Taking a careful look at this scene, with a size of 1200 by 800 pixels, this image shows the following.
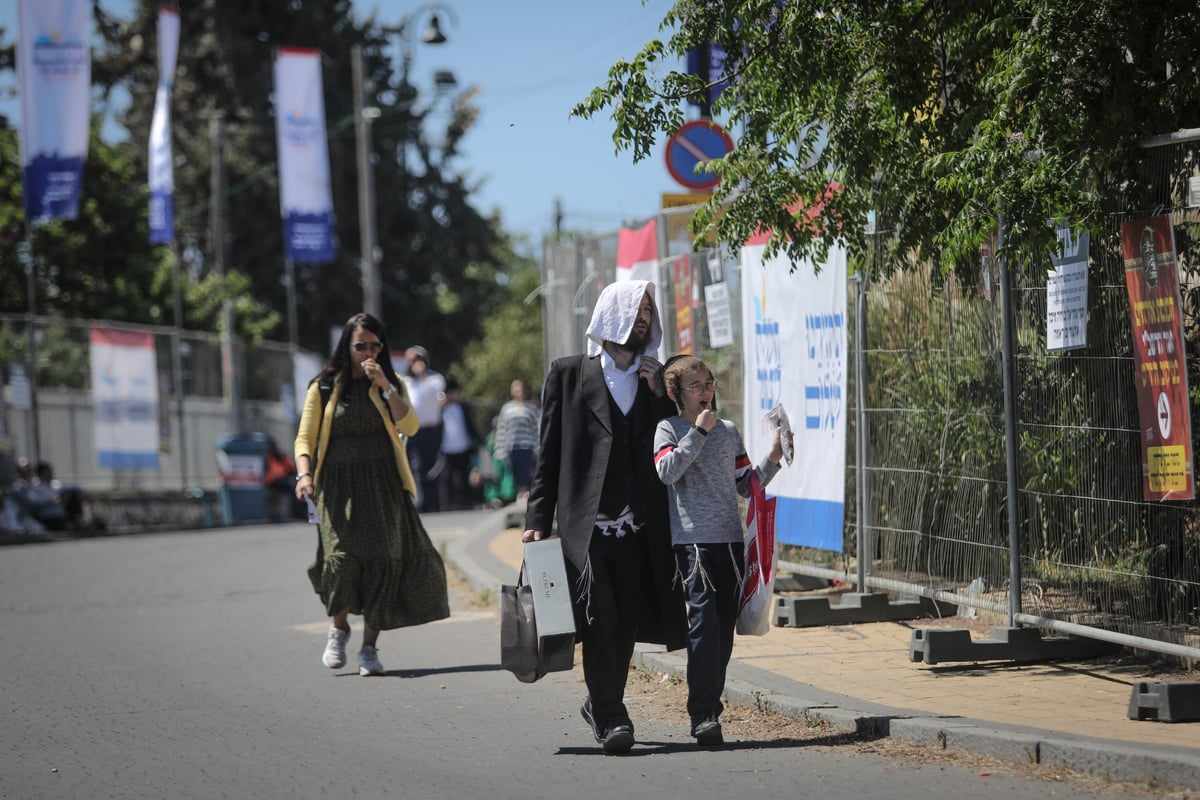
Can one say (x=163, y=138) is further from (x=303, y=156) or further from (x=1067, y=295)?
(x=1067, y=295)

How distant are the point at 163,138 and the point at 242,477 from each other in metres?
5.88

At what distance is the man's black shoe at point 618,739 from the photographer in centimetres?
655

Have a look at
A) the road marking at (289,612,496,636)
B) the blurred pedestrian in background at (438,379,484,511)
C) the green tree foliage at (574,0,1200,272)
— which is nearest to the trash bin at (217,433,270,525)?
the blurred pedestrian in background at (438,379,484,511)

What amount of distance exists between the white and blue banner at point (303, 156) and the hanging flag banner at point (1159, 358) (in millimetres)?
22590

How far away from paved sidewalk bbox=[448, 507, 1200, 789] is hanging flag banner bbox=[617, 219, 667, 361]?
12.8 feet

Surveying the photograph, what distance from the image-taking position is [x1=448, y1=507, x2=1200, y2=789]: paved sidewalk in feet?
19.0

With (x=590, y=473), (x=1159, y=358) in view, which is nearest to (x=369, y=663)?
(x=590, y=473)

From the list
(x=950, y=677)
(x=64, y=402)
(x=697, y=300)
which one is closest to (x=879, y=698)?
(x=950, y=677)

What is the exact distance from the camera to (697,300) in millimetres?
11844

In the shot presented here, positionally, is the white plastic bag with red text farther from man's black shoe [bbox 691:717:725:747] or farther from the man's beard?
the man's beard

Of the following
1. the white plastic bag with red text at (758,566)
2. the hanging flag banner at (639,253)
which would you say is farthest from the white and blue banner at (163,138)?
the white plastic bag with red text at (758,566)

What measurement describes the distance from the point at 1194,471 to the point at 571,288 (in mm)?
9847

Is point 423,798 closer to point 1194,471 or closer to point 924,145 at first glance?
point 1194,471

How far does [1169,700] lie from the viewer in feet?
20.8
